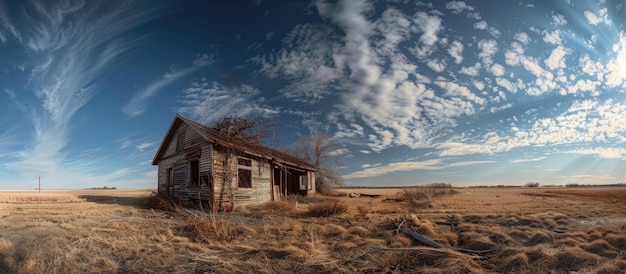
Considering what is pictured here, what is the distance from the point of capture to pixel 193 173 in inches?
719

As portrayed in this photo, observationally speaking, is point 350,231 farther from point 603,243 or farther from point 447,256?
point 603,243

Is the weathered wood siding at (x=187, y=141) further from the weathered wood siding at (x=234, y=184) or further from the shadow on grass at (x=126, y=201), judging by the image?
the shadow on grass at (x=126, y=201)

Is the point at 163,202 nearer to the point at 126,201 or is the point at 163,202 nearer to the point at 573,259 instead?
the point at 126,201

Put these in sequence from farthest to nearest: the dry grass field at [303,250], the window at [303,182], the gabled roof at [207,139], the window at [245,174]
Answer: the window at [303,182] → the window at [245,174] → the gabled roof at [207,139] → the dry grass field at [303,250]


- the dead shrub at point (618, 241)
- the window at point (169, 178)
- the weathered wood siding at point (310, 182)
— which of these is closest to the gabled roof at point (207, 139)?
the window at point (169, 178)

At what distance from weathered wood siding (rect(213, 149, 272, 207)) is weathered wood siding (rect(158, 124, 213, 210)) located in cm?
38

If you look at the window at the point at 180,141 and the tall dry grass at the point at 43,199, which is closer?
the window at the point at 180,141

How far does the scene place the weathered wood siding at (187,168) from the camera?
15.9 metres

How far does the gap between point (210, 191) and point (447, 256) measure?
1207 cm

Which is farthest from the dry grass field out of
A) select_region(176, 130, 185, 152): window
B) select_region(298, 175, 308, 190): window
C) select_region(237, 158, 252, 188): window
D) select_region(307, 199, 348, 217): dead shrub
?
select_region(298, 175, 308, 190): window

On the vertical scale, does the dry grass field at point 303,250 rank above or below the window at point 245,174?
below

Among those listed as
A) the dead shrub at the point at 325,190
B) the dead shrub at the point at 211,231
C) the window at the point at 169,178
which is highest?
the window at the point at 169,178

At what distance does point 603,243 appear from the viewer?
7406 mm

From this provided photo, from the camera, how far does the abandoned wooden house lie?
1573 cm
